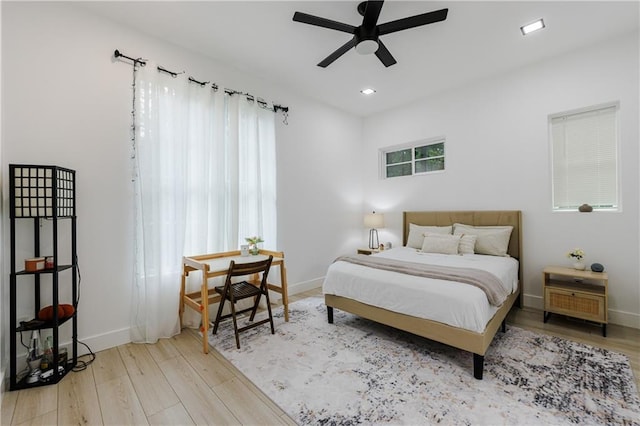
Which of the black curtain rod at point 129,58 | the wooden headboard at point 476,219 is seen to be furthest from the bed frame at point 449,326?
the black curtain rod at point 129,58

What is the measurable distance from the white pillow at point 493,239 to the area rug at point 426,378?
93 centimetres

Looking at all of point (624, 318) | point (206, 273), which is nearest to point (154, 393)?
point (206, 273)

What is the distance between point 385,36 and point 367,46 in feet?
2.01

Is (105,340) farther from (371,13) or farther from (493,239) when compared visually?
(493,239)

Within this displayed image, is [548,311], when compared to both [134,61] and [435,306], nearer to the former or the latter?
[435,306]

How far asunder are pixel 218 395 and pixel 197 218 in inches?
69.0

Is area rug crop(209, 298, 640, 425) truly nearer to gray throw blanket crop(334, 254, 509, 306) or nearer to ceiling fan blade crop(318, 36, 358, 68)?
gray throw blanket crop(334, 254, 509, 306)

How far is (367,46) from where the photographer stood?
236cm

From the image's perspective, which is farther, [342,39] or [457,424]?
[342,39]

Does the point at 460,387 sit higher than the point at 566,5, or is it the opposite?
the point at 566,5

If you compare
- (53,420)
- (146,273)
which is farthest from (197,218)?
(53,420)

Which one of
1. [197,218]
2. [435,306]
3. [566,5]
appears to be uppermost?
[566,5]

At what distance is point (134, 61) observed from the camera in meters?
2.60

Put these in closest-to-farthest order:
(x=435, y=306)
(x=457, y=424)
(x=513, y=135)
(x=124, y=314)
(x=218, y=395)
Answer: (x=457, y=424) < (x=218, y=395) < (x=435, y=306) < (x=124, y=314) < (x=513, y=135)
